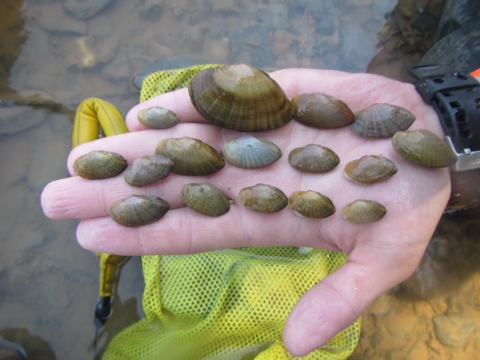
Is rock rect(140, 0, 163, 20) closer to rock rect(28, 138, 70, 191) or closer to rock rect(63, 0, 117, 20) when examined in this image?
rock rect(63, 0, 117, 20)

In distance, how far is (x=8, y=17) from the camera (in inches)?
168

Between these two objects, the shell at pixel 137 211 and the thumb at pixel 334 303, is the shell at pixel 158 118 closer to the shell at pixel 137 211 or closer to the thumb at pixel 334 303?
the shell at pixel 137 211

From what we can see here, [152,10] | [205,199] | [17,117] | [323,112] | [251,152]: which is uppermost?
[152,10]

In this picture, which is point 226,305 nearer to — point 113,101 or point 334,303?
point 334,303

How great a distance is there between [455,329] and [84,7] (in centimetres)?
540

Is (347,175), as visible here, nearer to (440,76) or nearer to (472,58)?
(440,76)

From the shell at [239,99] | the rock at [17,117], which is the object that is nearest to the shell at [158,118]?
the shell at [239,99]

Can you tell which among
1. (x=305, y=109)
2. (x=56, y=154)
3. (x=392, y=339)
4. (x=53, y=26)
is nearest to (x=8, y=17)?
(x=53, y=26)

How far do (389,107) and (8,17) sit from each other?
14.8 ft

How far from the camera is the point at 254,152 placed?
2.38 m

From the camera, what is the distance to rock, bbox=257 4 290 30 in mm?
4650

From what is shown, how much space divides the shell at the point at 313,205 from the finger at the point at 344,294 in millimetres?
302

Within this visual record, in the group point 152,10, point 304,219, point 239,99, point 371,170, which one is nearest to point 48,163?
point 152,10

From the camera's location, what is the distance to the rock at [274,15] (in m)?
4.65
